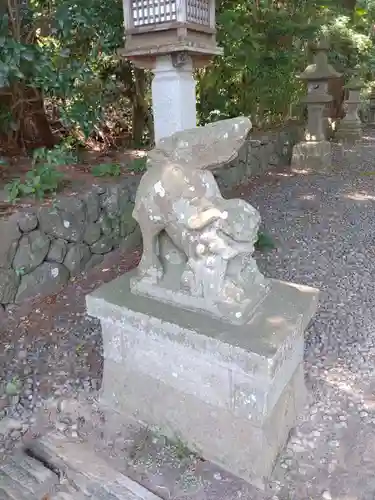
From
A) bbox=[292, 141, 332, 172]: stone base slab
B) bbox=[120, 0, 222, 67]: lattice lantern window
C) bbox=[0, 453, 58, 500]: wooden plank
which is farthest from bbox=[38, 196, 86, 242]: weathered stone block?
bbox=[292, 141, 332, 172]: stone base slab

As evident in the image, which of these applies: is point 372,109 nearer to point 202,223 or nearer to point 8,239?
point 8,239

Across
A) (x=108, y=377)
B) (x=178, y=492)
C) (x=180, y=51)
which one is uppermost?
(x=180, y=51)

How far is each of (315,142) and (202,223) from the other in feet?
20.2

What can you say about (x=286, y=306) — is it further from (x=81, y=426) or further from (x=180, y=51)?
(x=180, y=51)

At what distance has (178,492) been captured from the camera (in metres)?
1.92

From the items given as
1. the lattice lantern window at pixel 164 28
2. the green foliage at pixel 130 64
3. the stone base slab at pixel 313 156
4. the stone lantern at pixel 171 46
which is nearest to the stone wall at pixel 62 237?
the green foliage at pixel 130 64

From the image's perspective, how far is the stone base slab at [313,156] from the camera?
291 inches

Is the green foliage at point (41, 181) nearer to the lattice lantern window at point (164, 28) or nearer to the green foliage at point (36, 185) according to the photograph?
the green foliage at point (36, 185)

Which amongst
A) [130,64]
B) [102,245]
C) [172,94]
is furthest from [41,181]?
[130,64]

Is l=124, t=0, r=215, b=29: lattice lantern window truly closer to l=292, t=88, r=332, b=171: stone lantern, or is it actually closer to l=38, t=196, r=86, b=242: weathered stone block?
l=38, t=196, r=86, b=242: weathered stone block

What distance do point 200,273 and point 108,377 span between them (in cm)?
85

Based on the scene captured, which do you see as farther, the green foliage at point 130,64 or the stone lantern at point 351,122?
the stone lantern at point 351,122

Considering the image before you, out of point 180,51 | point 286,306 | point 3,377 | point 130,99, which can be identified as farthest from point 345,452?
point 130,99

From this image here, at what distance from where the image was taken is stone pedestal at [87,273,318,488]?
71.3 inches
